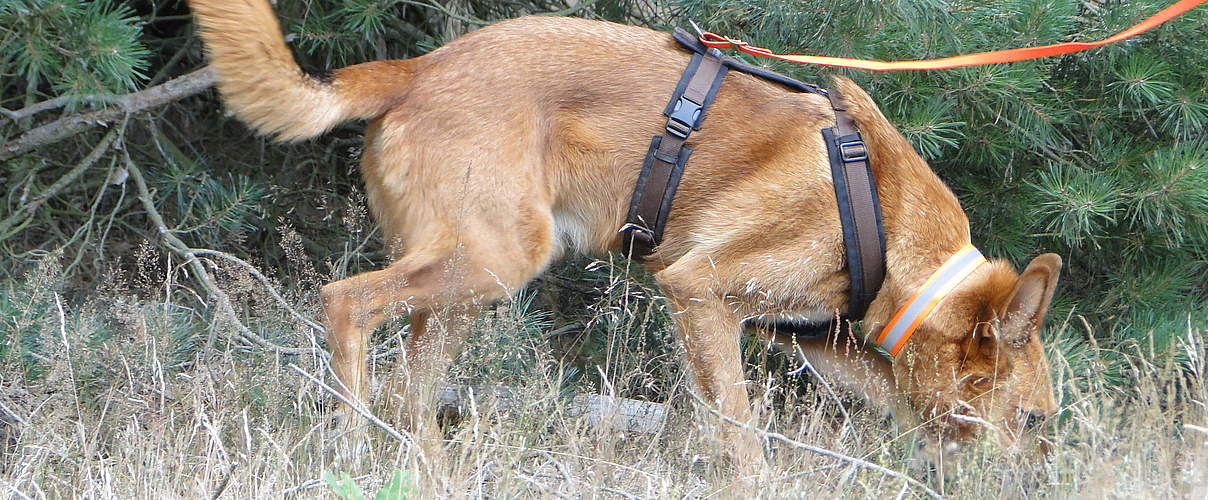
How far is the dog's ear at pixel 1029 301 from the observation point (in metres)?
3.20

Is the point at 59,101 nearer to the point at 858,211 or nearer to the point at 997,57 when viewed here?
the point at 858,211

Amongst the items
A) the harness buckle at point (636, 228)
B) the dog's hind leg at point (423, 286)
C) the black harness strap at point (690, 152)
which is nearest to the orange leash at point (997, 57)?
the black harness strap at point (690, 152)

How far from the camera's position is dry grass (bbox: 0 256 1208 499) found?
2.87 metres

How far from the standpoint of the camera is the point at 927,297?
3.55 metres

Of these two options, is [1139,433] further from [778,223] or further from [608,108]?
[608,108]

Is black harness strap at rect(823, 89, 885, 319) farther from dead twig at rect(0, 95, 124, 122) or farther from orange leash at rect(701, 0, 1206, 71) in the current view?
dead twig at rect(0, 95, 124, 122)

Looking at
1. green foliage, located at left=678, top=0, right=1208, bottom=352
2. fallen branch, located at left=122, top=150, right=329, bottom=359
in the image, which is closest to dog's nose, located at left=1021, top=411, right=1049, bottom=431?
green foliage, located at left=678, top=0, right=1208, bottom=352

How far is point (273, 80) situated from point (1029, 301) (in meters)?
2.63

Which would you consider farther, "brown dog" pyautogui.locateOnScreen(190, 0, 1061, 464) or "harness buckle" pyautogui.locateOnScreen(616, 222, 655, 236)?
"harness buckle" pyautogui.locateOnScreen(616, 222, 655, 236)

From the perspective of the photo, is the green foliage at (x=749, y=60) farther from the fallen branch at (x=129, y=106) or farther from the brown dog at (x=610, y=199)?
the brown dog at (x=610, y=199)

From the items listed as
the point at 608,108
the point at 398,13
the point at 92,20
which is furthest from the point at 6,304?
the point at 608,108

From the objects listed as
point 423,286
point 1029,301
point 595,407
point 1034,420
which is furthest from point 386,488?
point 1034,420

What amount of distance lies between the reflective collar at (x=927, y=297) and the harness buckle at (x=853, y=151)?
0.48 meters

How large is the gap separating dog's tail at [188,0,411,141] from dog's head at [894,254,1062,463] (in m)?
2.09
